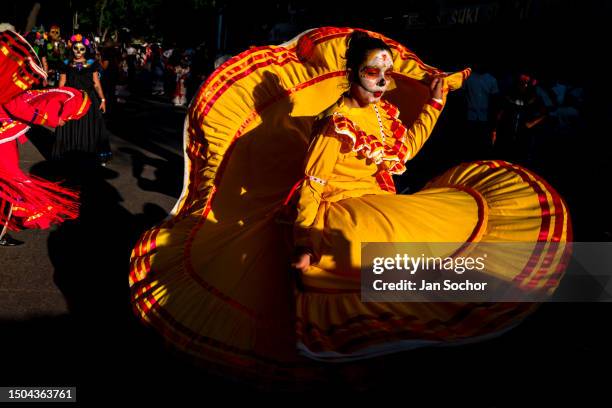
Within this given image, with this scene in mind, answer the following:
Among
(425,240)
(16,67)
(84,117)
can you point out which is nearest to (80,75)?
(84,117)

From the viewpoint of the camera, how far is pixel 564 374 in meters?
3.39

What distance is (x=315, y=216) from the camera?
2.77 metres

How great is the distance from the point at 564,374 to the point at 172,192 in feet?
15.4

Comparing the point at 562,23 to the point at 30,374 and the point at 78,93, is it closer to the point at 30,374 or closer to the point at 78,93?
the point at 78,93

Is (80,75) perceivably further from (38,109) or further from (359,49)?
(359,49)

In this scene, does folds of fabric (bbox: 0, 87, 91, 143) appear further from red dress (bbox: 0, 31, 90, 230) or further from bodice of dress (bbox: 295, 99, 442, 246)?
bodice of dress (bbox: 295, 99, 442, 246)

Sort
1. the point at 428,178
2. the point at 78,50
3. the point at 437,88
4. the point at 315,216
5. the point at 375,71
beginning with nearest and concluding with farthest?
the point at 315,216 < the point at 375,71 < the point at 437,88 < the point at 78,50 < the point at 428,178

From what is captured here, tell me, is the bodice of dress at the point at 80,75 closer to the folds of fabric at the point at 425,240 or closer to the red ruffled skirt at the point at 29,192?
the red ruffled skirt at the point at 29,192

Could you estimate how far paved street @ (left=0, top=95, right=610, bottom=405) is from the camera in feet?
9.97

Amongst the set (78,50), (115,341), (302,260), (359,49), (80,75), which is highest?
(359,49)

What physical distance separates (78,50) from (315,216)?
552cm

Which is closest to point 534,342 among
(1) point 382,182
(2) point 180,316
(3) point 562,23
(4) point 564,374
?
(4) point 564,374

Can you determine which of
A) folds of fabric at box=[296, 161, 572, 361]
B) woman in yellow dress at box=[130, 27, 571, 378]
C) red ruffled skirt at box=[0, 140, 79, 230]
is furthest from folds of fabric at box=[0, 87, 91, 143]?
folds of fabric at box=[296, 161, 572, 361]

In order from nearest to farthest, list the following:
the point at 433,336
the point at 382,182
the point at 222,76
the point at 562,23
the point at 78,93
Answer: the point at 433,336, the point at 382,182, the point at 222,76, the point at 78,93, the point at 562,23
